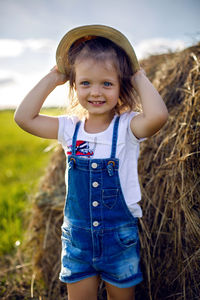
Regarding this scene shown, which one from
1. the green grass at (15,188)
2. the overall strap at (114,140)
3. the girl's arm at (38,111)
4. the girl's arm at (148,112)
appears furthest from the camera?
the green grass at (15,188)

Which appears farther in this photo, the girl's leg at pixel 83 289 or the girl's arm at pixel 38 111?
the girl's arm at pixel 38 111

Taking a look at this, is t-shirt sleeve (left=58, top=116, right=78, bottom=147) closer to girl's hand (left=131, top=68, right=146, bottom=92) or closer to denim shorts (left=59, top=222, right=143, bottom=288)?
girl's hand (left=131, top=68, right=146, bottom=92)

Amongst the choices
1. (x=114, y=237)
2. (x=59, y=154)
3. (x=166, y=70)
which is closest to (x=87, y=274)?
(x=114, y=237)

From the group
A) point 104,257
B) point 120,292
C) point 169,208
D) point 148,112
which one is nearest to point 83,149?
point 148,112

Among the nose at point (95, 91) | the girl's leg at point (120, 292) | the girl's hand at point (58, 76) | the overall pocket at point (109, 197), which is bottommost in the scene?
the girl's leg at point (120, 292)

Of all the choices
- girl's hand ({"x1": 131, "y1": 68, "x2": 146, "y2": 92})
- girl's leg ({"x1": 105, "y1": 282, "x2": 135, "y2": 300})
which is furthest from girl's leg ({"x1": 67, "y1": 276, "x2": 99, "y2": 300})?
girl's hand ({"x1": 131, "y1": 68, "x2": 146, "y2": 92})

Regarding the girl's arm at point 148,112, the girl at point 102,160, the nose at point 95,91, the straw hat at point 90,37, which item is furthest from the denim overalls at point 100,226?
the straw hat at point 90,37

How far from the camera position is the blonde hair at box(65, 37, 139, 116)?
74.6 inches

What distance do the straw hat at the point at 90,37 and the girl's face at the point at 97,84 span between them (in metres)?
0.14

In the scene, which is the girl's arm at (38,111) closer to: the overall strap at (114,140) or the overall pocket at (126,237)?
the overall strap at (114,140)

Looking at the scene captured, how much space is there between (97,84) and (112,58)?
7.9 inches

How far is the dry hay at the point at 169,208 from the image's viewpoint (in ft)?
6.94

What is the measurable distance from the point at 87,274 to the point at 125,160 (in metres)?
0.79

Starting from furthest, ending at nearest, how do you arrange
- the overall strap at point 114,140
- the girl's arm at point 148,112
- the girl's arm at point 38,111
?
the girl's arm at point 38,111
the overall strap at point 114,140
the girl's arm at point 148,112
